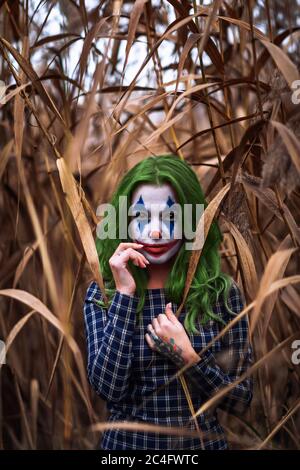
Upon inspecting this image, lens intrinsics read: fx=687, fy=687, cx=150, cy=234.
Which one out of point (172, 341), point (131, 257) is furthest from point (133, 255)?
point (172, 341)

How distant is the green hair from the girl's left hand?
33 millimetres

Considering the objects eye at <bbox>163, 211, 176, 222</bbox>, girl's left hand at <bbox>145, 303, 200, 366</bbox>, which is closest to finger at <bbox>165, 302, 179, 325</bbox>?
girl's left hand at <bbox>145, 303, 200, 366</bbox>

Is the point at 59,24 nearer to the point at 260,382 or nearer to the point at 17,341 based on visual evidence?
the point at 17,341

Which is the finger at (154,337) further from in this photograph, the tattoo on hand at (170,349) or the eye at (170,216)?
the eye at (170,216)

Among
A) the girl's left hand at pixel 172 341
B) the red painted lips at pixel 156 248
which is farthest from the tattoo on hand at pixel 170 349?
the red painted lips at pixel 156 248

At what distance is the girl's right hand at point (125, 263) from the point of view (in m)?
Answer: 0.81

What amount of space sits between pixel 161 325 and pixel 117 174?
1.16 ft

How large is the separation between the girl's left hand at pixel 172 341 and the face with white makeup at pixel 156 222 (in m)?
0.08

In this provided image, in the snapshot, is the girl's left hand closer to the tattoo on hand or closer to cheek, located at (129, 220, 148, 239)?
the tattoo on hand

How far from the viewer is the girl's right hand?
81 centimetres

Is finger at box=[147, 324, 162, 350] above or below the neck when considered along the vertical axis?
below

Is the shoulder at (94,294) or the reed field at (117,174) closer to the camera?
the reed field at (117,174)

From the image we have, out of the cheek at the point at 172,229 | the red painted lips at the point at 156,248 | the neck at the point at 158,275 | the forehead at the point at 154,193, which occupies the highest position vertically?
the forehead at the point at 154,193

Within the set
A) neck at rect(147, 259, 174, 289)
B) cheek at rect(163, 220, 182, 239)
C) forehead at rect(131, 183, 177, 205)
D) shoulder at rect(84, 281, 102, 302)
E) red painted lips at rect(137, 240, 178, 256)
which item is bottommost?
shoulder at rect(84, 281, 102, 302)
